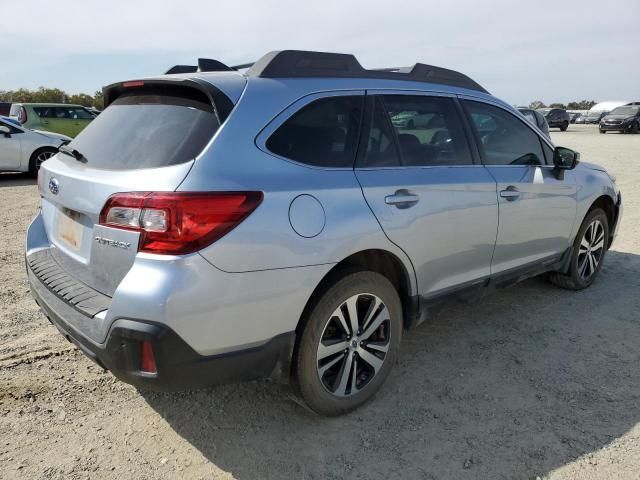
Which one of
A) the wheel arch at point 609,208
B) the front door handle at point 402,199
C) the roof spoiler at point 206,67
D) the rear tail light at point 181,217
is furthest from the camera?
the wheel arch at point 609,208

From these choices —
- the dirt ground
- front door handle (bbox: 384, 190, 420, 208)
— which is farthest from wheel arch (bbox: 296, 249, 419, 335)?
the dirt ground

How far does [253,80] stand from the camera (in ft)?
8.38

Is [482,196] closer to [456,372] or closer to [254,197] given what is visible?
[456,372]

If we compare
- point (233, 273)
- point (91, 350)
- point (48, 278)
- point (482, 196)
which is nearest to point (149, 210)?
point (233, 273)

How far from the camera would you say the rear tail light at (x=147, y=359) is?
2133 mm

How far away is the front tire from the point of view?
259 centimetres

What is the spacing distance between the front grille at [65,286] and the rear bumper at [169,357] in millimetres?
47

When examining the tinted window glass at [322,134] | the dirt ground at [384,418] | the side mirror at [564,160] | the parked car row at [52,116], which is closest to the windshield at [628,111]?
the parked car row at [52,116]

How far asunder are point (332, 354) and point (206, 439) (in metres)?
0.76

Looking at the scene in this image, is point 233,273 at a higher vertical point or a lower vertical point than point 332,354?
higher

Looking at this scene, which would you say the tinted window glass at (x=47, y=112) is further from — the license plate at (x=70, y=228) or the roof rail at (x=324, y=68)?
the roof rail at (x=324, y=68)

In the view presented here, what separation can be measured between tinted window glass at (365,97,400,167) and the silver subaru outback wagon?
1 cm

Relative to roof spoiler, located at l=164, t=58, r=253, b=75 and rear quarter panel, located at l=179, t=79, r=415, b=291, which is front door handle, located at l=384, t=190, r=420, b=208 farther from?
roof spoiler, located at l=164, t=58, r=253, b=75

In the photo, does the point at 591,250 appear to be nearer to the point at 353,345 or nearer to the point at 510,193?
the point at 510,193
